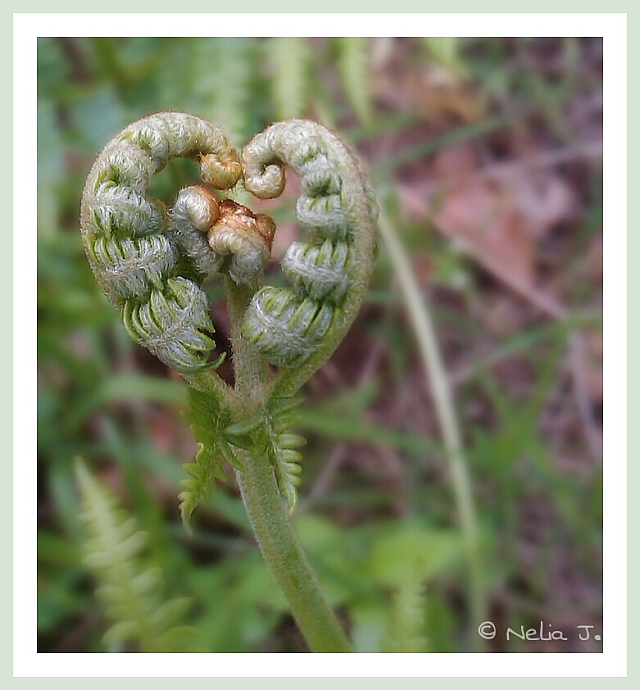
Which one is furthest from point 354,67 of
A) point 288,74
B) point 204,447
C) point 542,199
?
point 204,447

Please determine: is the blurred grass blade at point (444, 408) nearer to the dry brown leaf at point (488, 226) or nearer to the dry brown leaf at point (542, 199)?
the dry brown leaf at point (488, 226)

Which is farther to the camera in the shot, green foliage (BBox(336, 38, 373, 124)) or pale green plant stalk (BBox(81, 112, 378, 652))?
green foliage (BBox(336, 38, 373, 124))

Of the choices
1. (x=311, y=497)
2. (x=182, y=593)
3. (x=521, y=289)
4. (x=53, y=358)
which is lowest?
(x=182, y=593)

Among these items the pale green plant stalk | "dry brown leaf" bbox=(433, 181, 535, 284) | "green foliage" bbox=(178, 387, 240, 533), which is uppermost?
"dry brown leaf" bbox=(433, 181, 535, 284)

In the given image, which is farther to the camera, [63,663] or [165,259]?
[63,663]

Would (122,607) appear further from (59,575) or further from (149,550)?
(59,575)

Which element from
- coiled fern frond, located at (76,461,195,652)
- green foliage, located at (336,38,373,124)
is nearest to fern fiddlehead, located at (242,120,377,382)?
coiled fern frond, located at (76,461,195,652)

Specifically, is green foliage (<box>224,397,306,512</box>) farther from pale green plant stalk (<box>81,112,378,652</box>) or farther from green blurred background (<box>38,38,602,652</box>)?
green blurred background (<box>38,38,602,652</box>)

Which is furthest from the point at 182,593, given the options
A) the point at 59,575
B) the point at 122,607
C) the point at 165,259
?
the point at 165,259
